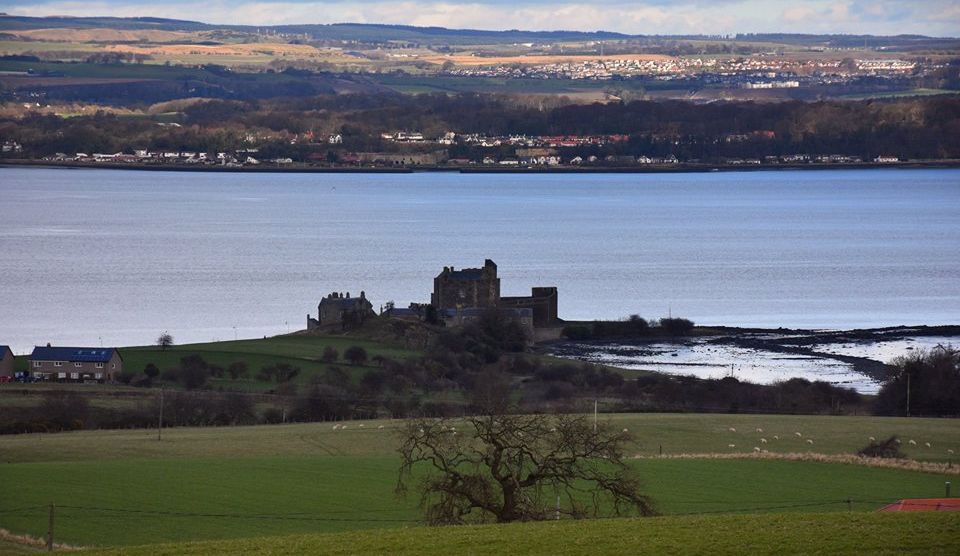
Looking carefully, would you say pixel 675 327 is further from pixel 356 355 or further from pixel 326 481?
pixel 326 481

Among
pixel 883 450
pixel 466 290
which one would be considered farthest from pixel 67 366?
pixel 883 450

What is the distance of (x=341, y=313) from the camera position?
1559 inches

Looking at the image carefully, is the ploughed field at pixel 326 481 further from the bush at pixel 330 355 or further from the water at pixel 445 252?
the water at pixel 445 252

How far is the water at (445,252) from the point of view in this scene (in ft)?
154

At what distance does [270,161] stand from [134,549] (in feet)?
442

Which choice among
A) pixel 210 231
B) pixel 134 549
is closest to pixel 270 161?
pixel 210 231

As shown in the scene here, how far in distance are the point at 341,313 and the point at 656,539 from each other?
1110 inches

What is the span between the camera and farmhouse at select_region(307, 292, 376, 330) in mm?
39188

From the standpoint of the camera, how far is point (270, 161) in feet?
477

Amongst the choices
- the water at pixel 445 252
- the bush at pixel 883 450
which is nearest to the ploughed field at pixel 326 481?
the bush at pixel 883 450

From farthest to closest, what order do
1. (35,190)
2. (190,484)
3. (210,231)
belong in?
(35,190), (210,231), (190,484)

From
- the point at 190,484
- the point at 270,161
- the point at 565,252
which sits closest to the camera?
the point at 190,484

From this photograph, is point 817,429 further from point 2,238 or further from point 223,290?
point 2,238

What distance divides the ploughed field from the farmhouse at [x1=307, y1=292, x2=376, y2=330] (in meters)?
14.4
